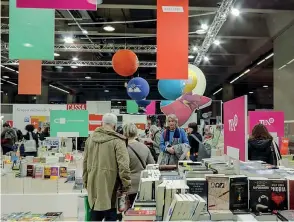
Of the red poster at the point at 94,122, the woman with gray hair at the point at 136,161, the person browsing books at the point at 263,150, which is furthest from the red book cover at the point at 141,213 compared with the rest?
the red poster at the point at 94,122

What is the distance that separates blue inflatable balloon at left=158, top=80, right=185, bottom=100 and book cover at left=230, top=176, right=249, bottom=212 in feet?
18.2

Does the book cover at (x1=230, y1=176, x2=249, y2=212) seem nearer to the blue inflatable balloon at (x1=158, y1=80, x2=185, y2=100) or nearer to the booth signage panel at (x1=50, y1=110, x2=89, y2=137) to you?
the booth signage panel at (x1=50, y1=110, x2=89, y2=137)

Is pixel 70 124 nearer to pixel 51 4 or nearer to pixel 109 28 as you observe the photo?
pixel 51 4

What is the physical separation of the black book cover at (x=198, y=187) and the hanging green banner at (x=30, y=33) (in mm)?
2790

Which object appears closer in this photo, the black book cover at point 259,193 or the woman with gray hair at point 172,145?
the black book cover at point 259,193

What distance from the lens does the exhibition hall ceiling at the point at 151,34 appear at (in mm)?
8000

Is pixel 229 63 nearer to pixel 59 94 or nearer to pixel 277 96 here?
pixel 277 96

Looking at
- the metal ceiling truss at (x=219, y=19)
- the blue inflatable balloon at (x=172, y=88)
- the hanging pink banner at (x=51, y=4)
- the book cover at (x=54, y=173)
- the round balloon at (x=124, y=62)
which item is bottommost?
the book cover at (x=54, y=173)

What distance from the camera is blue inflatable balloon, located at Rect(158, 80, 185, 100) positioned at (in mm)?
7672

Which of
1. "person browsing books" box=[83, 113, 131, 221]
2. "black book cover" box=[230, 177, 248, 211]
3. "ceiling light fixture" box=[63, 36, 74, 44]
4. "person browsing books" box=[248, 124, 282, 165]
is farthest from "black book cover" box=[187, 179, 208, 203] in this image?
"ceiling light fixture" box=[63, 36, 74, 44]

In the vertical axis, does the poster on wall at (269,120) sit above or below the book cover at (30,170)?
above

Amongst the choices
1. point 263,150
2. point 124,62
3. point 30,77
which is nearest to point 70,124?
point 30,77

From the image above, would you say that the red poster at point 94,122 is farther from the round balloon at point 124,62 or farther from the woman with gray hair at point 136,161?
the woman with gray hair at point 136,161

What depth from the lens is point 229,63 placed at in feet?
50.4
